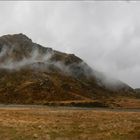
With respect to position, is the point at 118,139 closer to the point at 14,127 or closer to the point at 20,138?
the point at 20,138

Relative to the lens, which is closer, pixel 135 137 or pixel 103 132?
pixel 135 137

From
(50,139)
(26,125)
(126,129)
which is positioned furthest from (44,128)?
(126,129)

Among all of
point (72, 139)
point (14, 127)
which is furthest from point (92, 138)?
point (14, 127)

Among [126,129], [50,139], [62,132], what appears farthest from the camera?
[126,129]

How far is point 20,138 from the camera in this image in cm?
4322

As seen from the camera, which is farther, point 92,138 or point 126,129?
point 126,129

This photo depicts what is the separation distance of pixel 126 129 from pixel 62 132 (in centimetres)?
973

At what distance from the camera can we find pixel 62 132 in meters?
48.2

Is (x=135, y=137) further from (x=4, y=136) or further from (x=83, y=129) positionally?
(x=4, y=136)

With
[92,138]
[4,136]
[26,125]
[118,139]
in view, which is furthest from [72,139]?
[26,125]

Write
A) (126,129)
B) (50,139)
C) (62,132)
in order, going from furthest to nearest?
1. (126,129)
2. (62,132)
3. (50,139)

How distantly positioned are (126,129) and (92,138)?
8.77 metres

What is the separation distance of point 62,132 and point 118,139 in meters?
8.03

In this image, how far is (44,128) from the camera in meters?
51.1
